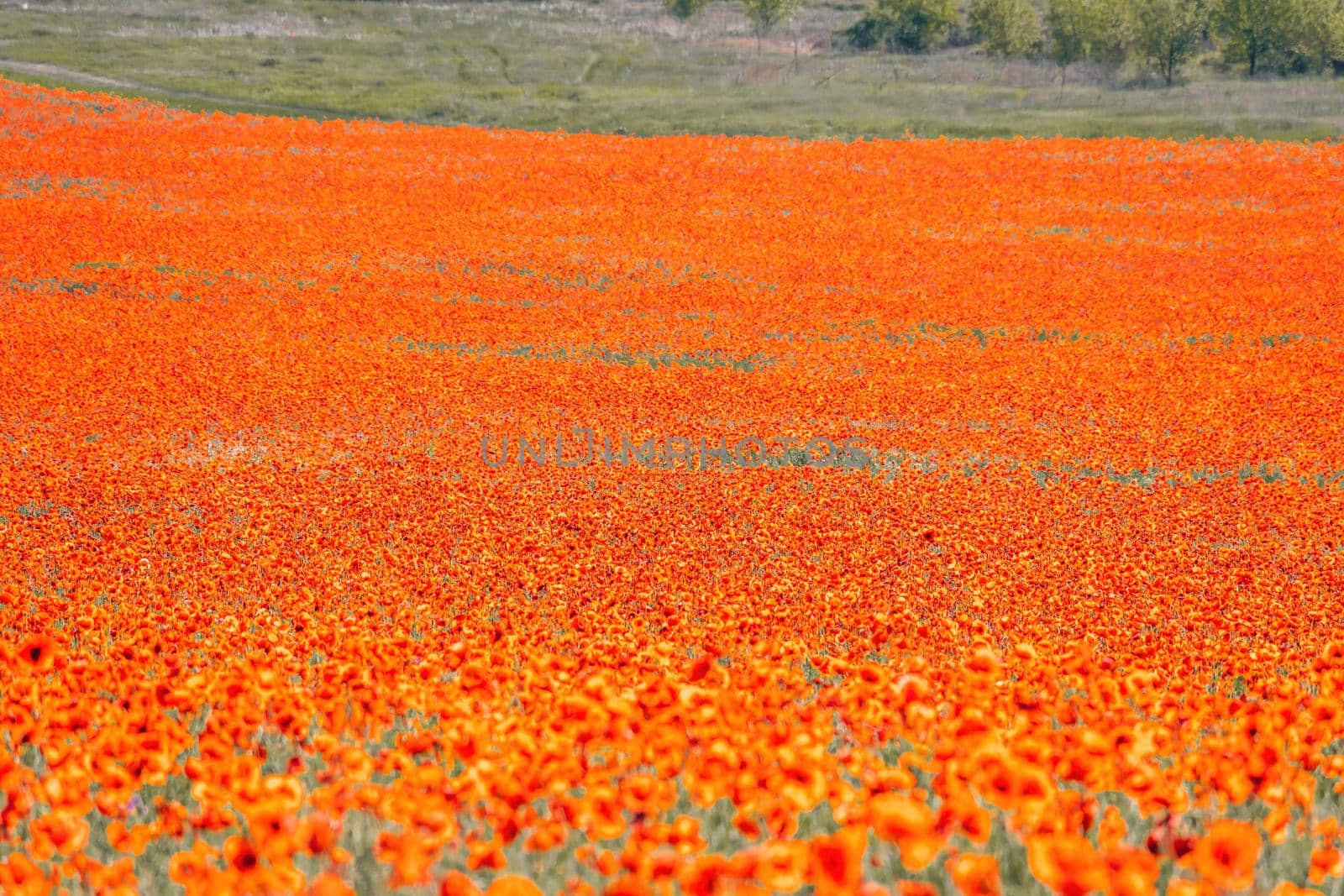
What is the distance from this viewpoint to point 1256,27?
61.8 metres

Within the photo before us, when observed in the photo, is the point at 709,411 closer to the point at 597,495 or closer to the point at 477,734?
the point at 597,495

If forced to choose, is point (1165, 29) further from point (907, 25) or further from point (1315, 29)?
point (907, 25)

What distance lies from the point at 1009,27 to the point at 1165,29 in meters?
8.98

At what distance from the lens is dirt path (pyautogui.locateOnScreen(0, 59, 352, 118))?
50344mm

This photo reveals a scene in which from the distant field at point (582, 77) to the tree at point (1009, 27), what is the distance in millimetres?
1300

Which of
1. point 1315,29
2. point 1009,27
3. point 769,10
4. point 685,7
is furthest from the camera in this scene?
point 685,7

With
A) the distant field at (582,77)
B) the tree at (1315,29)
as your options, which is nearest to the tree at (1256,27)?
the tree at (1315,29)

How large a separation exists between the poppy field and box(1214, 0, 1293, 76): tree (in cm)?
3836

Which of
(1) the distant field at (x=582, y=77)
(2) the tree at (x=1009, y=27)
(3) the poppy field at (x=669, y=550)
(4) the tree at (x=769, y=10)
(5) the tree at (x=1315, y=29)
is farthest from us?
(4) the tree at (x=769, y=10)

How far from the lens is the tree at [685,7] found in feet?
283

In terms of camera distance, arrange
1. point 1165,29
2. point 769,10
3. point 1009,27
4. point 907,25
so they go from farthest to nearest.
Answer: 1. point 907,25
2. point 769,10
3. point 1009,27
4. point 1165,29

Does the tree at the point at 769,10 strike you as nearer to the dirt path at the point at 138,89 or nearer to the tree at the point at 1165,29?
the tree at the point at 1165,29

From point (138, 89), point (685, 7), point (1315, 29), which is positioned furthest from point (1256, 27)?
point (138, 89)

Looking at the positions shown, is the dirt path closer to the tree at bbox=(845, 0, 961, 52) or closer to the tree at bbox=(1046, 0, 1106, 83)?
the tree at bbox=(1046, 0, 1106, 83)
